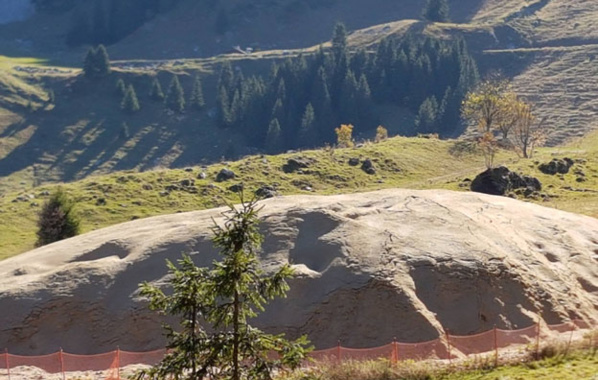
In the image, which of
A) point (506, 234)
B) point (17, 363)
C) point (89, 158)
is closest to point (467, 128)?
point (89, 158)

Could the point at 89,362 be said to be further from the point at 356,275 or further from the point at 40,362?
the point at 356,275

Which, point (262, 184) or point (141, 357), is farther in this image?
point (262, 184)

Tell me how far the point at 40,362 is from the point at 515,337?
19782 mm

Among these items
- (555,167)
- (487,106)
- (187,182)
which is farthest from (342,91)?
(187,182)

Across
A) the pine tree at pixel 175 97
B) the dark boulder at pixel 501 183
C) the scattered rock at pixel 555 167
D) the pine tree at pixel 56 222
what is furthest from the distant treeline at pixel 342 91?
the pine tree at pixel 56 222

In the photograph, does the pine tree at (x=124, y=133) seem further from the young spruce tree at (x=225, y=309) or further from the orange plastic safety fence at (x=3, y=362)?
the young spruce tree at (x=225, y=309)

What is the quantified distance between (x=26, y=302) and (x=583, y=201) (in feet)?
184

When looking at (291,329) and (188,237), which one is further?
(188,237)

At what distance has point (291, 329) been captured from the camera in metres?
32.0

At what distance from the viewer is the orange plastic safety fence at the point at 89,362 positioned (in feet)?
103

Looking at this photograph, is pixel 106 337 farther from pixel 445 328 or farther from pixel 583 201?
pixel 583 201

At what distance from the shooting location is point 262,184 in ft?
307

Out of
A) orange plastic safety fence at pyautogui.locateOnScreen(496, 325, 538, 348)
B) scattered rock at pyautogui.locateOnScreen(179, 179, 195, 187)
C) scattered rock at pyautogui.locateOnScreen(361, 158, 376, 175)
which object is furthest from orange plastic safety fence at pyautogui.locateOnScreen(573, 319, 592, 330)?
scattered rock at pyautogui.locateOnScreen(361, 158, 376, 175)

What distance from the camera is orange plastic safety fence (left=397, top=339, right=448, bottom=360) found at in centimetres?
2934
